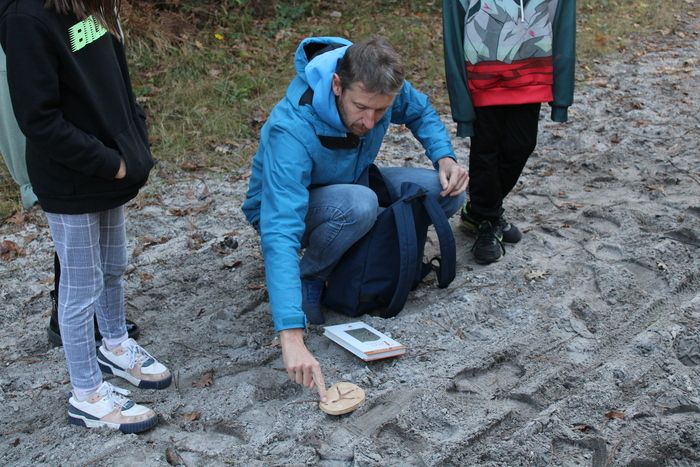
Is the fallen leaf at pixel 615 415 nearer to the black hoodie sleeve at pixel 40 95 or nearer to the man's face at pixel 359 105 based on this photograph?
the man's face at pixel 359 105

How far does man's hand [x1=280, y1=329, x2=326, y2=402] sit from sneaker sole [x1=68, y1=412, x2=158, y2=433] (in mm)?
601

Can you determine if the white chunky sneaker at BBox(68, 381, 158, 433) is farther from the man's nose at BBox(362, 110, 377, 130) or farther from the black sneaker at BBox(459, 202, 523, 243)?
the black sneaker at BBox(459, 202, 523, 243)

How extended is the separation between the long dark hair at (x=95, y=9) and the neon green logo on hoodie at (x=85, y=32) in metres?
0.02

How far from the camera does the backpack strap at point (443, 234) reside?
10.4 ft

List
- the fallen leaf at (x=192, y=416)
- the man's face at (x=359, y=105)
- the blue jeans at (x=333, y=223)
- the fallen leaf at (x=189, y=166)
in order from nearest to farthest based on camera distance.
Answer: the fallen leaf at (x=192, y=416)
the man's face at (x=359, y=105)
the blue jeans at (x=333, y=223)
the fallen leaf at (x=189, y=166)

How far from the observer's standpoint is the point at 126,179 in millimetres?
2535

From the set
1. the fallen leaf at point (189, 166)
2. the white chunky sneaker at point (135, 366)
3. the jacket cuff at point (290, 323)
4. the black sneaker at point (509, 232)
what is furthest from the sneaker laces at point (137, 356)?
the fallen leaf at point (189, 166)

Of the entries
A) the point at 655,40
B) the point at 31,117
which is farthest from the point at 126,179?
the point at 655,40

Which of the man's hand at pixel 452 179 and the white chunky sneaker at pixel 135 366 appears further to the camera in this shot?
the man's hand at pixel 452 179

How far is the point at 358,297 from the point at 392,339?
0.99 feet

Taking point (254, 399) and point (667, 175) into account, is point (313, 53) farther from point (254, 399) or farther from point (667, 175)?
point (667, 175)

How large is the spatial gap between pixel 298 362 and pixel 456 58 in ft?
→ 6.31

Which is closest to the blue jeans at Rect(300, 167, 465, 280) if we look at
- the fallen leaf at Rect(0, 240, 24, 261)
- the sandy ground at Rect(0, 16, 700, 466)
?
the sandy ground at Rect(0, 16, 700, 466)

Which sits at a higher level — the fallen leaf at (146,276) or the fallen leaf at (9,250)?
the fallen leaf at (9,250)
